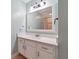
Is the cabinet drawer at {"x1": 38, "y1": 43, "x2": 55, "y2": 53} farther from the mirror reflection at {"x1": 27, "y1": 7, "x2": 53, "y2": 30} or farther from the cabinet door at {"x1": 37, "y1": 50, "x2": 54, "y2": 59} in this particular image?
the mirror reflection at {"x1": 27, "y1": 7, "x2": 53, "y2": 30}

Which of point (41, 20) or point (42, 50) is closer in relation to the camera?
point (42, 50)

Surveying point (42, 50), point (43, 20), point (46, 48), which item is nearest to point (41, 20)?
point (43, 20)

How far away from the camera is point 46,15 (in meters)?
3.32

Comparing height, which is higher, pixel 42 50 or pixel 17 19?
pixel 17 19

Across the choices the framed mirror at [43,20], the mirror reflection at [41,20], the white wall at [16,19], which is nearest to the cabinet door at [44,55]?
the framed mirror at [43,20]

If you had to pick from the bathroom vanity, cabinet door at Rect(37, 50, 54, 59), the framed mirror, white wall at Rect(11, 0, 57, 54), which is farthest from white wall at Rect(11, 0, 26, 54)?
cabinet door at Rect(37, 50, 54, 59)

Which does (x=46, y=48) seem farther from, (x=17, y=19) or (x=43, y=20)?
(x=17, y=19)

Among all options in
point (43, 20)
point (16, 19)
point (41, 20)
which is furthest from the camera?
point (16, 19)

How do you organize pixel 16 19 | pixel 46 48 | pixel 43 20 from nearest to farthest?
1. pixel 46 48
2. pixel 43 20
3. pixel 16 19

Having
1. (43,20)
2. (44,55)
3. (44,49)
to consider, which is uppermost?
(43,20)
